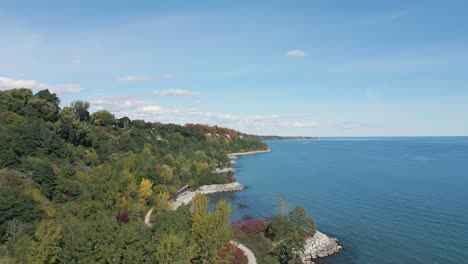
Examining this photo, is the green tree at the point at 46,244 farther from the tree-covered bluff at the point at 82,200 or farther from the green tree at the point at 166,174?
the green tree at the point at 166,174

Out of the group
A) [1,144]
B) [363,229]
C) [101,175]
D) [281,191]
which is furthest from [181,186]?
[363,229]

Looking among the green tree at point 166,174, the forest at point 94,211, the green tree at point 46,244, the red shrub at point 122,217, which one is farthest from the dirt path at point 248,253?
the green tree at point 166,174

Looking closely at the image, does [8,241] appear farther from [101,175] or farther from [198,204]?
[198,204]

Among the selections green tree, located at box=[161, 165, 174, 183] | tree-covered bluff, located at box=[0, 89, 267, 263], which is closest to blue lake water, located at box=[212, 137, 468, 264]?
green tree, located at box=[161, 165, 174, 183]

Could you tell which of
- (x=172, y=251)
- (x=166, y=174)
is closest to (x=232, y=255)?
(x=172, y=251)

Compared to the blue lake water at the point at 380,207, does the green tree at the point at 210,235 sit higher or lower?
higher

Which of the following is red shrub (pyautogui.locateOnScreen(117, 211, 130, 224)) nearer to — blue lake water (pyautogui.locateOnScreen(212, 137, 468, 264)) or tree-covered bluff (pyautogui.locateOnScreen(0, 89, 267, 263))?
tree-covered bluff (pyautogui.locateOnScreen(0, 89, 267, 263))
